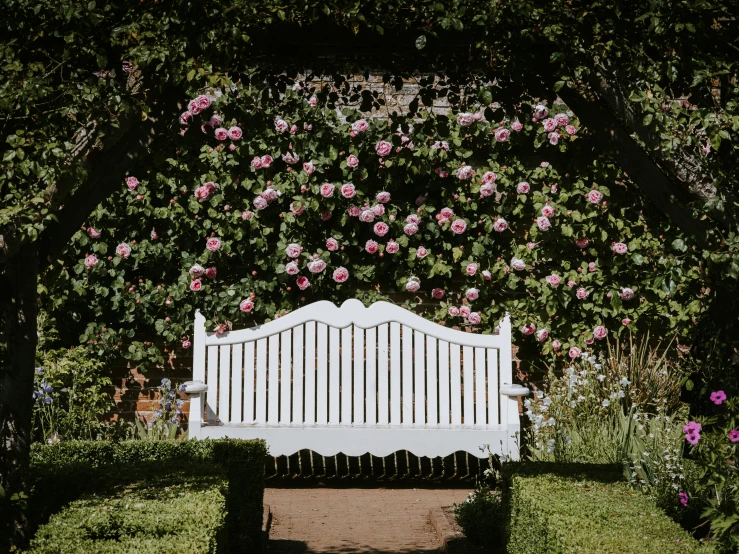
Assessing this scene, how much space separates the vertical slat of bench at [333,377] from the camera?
19.2 feet

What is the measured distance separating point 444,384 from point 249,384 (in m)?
1.27

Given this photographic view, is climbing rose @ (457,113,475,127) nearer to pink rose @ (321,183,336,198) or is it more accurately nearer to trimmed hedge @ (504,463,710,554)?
pink rose @ (321,183,336,198)

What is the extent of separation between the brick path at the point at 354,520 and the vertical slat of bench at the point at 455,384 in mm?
553

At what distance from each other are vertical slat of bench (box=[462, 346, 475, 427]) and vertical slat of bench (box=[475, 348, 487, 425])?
33mm

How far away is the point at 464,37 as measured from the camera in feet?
11.7

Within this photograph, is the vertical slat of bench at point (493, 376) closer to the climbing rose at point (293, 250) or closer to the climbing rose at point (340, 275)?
the climbing rose at point (340, 275)

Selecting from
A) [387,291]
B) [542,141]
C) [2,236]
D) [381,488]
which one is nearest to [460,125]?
[542,141]

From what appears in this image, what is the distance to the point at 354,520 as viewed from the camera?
17.5 feet

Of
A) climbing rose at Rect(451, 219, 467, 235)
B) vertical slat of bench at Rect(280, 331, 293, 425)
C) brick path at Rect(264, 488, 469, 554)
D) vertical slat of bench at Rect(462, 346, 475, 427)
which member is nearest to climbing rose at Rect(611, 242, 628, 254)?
climbing rose at Rect(451, 219, 467, 235)

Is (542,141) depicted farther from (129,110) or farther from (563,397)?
(129,110)

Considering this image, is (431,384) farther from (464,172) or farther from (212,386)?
(464,172)

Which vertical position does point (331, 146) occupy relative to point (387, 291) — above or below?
above

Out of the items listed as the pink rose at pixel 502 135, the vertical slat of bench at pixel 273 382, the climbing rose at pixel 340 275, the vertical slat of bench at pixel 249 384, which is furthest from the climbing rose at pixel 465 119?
the vertical slat of bench at pixel 249 384

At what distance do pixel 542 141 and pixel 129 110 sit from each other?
13.0ft
